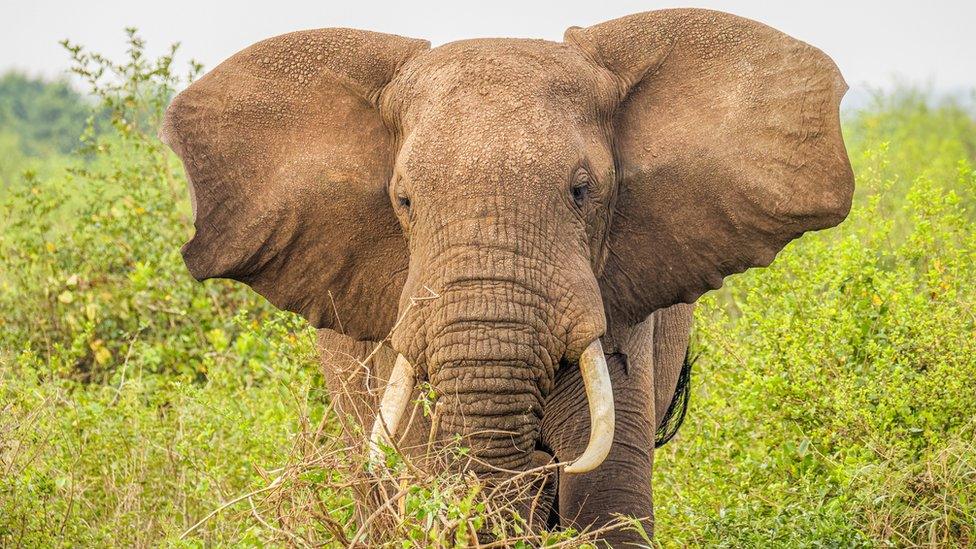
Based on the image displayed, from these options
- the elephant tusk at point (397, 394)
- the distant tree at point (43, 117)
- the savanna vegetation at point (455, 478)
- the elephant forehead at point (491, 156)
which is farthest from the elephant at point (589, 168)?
the distant tree at point (43, 117)

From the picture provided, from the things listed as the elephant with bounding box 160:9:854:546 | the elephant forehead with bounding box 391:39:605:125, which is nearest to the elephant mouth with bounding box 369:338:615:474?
the elephant with bounding box 160:9:854:546

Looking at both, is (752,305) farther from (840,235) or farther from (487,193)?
(487,193)

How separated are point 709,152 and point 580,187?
25.0 inches

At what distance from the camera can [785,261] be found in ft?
24.7

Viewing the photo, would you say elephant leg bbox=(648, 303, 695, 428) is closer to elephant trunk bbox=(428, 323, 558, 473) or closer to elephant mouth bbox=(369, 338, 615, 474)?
elephant mouth bbox=(369, 338, 615, 474)

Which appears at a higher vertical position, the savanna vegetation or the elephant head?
the elephant head

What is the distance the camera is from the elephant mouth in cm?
485

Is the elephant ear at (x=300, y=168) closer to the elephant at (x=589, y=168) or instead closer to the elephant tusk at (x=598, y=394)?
the elephant at (x=589, y=168)

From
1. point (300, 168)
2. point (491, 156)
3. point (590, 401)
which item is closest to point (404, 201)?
point (491, 156)

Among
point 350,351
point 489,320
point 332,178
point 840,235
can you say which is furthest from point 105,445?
point 840,235

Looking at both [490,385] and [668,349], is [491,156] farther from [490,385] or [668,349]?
[668,349]

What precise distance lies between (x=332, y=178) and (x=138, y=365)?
11.3 ft

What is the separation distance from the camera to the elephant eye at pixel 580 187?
507 cm

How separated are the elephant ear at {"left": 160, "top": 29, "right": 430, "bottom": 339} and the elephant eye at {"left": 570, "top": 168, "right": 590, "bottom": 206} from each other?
0.65 metres
